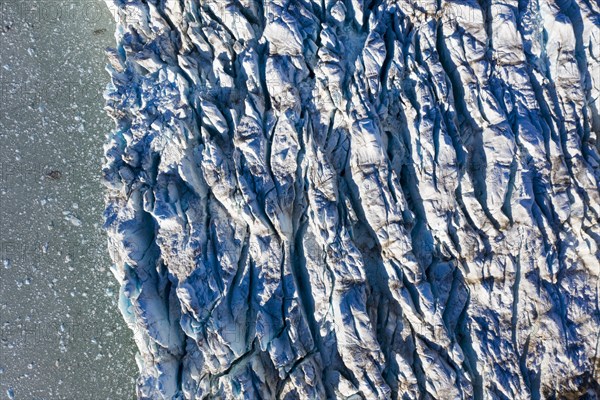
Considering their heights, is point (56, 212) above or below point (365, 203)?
Result: above

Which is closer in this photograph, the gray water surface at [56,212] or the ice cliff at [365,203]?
the ice cliff at [365,203]

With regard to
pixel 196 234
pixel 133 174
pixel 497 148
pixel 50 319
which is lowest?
pixel 50 319

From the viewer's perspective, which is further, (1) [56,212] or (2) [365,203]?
(1) [56,212]

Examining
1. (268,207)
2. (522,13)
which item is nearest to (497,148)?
(522,13)

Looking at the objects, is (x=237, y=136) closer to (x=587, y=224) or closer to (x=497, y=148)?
(x=497, y=148)
